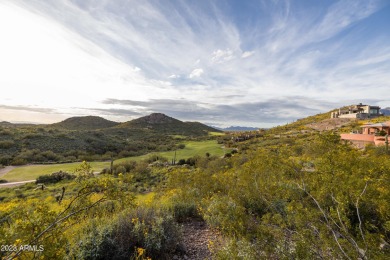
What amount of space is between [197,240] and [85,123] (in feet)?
349

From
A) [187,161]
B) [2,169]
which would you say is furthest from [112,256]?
[2,169]

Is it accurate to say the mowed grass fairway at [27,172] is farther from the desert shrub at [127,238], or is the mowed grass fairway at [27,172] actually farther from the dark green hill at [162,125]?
the dark green hill at [162,125]

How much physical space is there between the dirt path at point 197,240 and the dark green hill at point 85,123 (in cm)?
9559

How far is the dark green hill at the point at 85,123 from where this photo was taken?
9024cm

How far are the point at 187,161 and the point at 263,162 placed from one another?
84.8 ft

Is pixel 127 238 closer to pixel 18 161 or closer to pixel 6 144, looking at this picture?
pixel 18 161

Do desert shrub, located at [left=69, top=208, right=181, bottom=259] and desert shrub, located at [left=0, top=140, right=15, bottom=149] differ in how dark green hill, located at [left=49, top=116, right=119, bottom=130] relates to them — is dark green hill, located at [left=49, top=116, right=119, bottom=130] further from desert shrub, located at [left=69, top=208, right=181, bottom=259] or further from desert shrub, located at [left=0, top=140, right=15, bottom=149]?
desert shrub, located at [left=69, top=208, right=181, bottom=259]

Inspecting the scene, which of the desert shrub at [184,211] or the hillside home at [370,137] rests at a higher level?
the hillside home at [370,137]

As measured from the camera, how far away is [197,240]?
6.00 meters

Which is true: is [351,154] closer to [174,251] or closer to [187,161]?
[174,251]

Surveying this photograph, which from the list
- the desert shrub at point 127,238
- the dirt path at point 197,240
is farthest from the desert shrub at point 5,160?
the dirt path at point 197,240

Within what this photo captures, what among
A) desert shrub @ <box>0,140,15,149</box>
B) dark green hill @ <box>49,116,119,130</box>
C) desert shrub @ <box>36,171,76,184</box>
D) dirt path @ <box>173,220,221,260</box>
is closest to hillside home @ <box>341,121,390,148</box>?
dirt path @ <box>173,220,221,260</box>

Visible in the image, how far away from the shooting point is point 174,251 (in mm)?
5273

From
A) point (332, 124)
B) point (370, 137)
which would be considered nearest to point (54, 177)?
point (370, 137)
